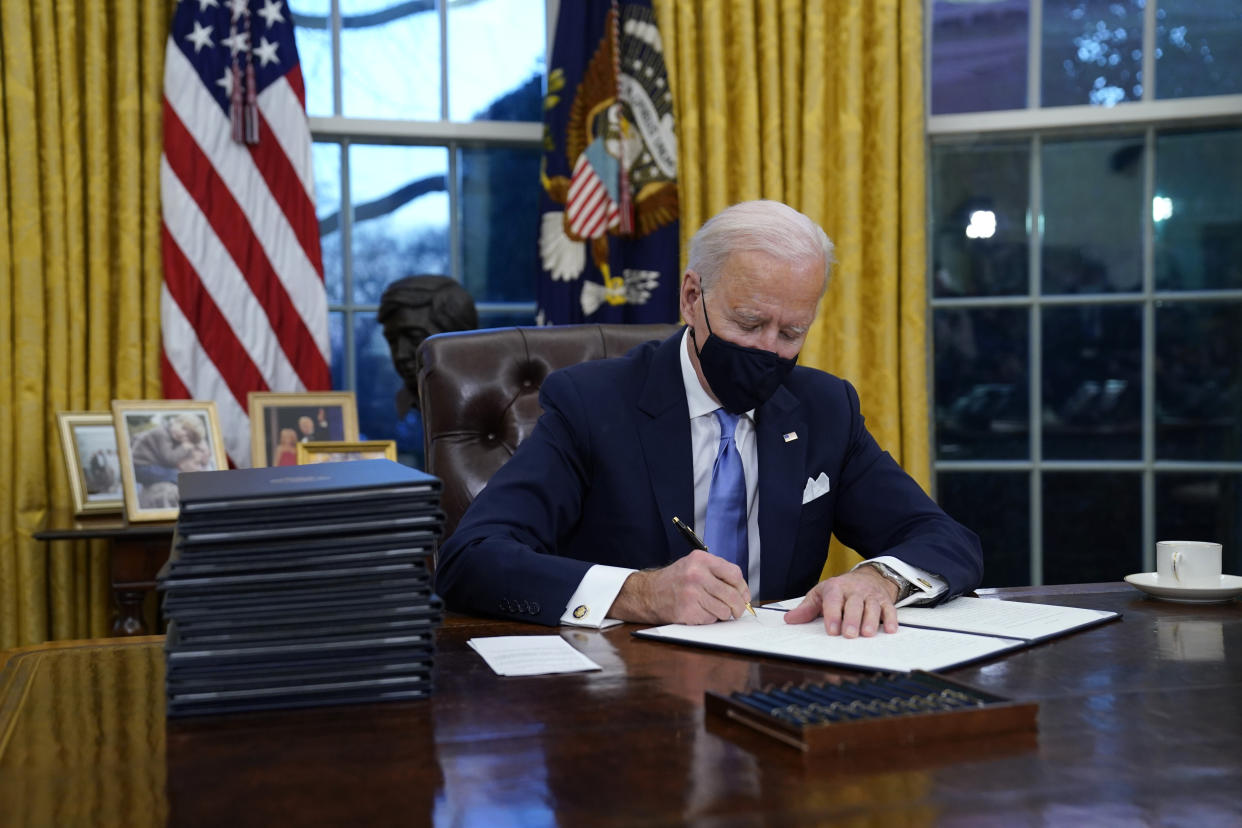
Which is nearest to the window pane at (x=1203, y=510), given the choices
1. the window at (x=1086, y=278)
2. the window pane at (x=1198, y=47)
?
the window at (x=1086, y=278)

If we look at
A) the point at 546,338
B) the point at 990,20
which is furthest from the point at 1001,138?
the point at 546,338

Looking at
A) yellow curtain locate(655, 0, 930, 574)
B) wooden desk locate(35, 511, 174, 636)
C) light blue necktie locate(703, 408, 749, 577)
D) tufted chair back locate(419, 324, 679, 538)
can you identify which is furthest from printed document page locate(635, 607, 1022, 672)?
yellow curtain locate(655, 0, 930, 574)

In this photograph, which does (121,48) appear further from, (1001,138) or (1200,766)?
(1200,766)

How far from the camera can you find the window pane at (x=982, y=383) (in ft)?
11.9

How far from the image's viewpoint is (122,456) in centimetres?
272

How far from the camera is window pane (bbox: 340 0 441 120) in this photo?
3.46 metres

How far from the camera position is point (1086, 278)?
3.56m

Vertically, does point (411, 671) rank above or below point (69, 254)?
below

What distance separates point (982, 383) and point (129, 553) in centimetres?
259

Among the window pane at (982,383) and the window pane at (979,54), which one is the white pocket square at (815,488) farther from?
the window pane at (979,54)

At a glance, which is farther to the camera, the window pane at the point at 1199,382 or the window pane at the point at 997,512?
the window pane at the point at 997,512

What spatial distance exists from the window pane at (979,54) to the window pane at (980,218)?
0.51ft

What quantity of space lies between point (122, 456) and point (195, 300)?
0.56 m

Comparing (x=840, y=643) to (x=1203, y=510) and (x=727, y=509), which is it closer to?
(x=727, y=509)
